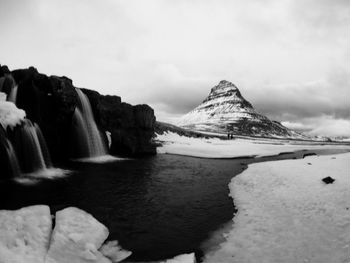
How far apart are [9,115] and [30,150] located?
4.11 metres

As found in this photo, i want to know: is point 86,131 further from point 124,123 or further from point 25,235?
point 25,235

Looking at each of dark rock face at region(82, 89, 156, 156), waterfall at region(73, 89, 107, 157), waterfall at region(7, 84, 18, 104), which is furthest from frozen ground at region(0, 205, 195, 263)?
dark rock face at region(82, 89, 156, 156)

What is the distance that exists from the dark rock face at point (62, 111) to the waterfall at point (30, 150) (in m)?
5.12

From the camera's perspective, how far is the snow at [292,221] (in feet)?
35.8

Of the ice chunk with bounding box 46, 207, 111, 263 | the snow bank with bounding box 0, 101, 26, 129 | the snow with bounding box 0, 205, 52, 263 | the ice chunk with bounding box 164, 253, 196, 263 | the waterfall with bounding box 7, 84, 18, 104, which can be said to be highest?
the waterfall with bounding box 7, 84, 18, 104

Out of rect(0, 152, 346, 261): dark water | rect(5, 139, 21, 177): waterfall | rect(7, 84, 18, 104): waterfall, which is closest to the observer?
rect(0, 152, 346, 261): dark water

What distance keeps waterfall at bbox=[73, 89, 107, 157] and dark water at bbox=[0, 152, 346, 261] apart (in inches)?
441

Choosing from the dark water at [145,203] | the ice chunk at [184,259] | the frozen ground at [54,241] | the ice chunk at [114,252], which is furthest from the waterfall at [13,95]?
the ice chunk at [184,259]

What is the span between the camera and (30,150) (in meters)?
26.5

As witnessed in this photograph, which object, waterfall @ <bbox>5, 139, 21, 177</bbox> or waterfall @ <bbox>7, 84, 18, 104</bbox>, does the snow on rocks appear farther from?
waterfall @ <bbox>7, 84, 18, 104</bbox>

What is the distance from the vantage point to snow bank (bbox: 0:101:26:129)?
2406 centimetres

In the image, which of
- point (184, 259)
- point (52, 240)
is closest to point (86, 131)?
point (52, 240)

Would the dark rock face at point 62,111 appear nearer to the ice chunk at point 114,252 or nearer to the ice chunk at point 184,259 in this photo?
the ice chunk at point 114,252

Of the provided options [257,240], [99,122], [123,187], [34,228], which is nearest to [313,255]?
[257,240]
